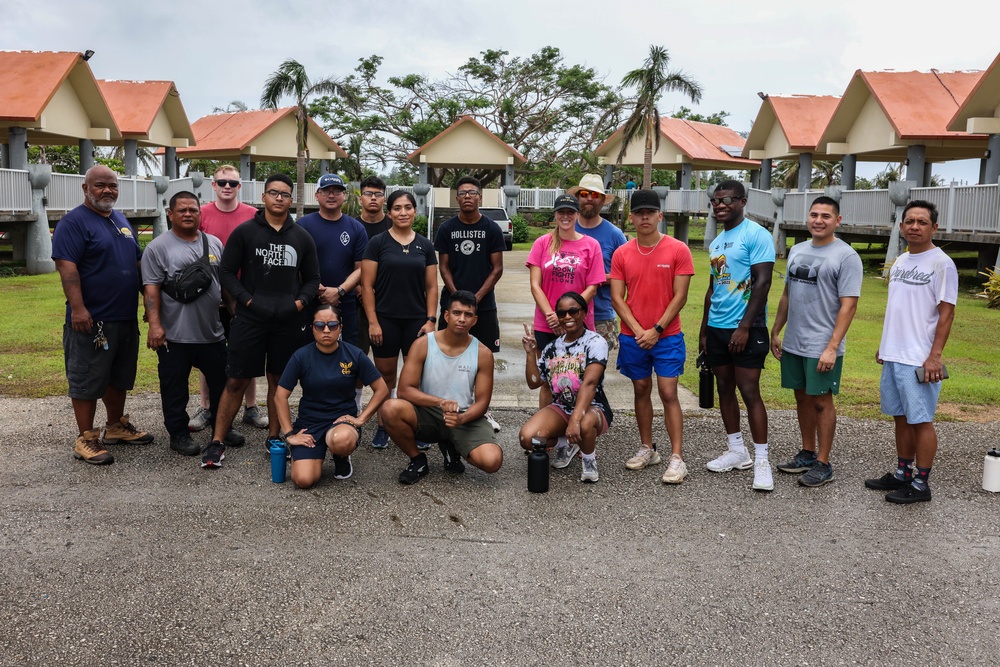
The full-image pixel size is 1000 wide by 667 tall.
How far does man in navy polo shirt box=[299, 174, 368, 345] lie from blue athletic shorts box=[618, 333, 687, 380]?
6.69ft

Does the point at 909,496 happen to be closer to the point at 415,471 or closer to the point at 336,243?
the point at 415,471

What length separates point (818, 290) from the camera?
537 cm

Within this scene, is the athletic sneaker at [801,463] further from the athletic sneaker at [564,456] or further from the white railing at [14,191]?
the white railing at [14,191]

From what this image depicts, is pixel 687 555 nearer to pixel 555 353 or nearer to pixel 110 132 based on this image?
pixel 555 353

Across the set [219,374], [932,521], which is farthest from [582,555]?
[219,374]

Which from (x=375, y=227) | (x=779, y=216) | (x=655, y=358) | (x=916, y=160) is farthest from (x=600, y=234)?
(x=779, y=216)

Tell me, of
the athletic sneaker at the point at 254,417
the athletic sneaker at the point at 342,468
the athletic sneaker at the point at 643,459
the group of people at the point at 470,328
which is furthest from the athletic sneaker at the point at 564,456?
the athletic sneaker at the point at 254,417

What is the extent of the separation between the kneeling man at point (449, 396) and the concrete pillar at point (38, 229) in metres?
15.7

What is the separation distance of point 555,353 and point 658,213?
3.62ft

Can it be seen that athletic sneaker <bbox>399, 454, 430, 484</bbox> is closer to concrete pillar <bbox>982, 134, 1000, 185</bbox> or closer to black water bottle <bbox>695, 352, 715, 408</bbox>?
black water bottle <bbox>695, 352, 715, 408</bbox>

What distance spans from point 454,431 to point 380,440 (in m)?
0.85

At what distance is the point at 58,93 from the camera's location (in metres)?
23.0

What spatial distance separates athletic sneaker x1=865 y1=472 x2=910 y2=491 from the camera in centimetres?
530

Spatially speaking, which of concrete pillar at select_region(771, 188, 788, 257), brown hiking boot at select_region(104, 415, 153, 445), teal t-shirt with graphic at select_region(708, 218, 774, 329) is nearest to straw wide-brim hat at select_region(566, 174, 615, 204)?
teal t-shirt with graphic at select_region(708, 218, 774, 329)
